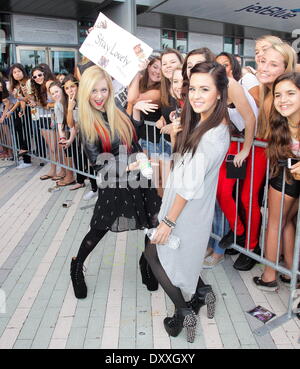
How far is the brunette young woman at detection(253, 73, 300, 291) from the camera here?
2511 millimetres

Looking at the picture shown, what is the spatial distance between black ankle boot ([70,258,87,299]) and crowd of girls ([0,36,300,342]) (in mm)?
10

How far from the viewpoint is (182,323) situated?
2.55 m

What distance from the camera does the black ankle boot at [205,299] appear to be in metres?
2.73

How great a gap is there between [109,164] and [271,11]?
1359cm

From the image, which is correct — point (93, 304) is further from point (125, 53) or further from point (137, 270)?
point (125, 53)

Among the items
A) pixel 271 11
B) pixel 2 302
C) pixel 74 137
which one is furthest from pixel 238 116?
pixel 271 11

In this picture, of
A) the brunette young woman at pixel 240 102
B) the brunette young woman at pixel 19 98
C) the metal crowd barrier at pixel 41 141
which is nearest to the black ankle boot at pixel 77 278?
the brunette young woman at pixel 240 102

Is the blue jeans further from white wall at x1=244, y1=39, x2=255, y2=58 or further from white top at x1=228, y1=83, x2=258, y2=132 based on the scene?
white wall at x1=244, y1=39, x2=255, y2=58

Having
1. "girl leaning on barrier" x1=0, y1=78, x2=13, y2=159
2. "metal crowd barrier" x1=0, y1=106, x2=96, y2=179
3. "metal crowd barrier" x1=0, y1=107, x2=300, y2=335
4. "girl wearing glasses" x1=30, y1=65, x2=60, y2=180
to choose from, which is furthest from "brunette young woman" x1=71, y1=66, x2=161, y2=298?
"girl leaning on barrier" x1=0, y1=78, x2=13, y2=159

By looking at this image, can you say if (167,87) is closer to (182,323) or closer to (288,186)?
(288,186)

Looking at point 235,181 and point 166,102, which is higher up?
point 166,102

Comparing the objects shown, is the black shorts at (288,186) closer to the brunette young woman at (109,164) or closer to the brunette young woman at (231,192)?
the brunette young woman at (231,192)

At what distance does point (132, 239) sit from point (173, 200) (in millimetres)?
1905

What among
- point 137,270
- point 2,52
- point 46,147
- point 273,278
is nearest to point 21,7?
point 2,52
